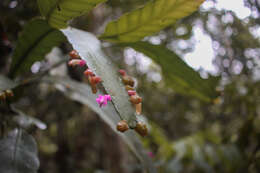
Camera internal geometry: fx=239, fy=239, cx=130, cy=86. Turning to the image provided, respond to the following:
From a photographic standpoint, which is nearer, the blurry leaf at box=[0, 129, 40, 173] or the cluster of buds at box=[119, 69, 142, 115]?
the cluster of buds at box=[119, 69, 142, 115]

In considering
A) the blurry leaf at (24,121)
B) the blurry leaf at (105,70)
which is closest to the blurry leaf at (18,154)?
the blurry leaf at (24,121)

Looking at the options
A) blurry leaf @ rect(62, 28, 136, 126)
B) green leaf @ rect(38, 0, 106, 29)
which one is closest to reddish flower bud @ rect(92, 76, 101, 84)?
blurry leaf @ rect(62, 28, 136, 126)

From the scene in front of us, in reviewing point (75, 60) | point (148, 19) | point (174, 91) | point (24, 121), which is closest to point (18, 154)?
point (24, 121)

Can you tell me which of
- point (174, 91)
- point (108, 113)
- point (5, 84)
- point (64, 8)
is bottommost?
point (174, 91)

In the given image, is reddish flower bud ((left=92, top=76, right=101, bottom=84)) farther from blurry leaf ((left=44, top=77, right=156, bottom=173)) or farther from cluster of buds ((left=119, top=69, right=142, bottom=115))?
blurry leaf ((left=44, top=77, right=156, bottom=173))

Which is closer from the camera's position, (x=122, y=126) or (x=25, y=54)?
(x=122, y=126)

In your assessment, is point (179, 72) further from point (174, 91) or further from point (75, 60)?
point (174, 91)
